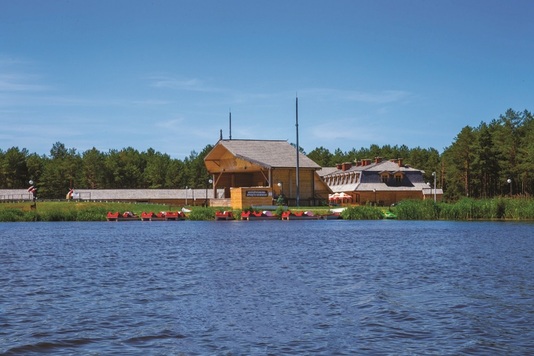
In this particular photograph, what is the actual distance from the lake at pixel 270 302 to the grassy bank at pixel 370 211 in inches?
1020

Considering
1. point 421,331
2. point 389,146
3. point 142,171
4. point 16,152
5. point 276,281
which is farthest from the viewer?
point 389,146

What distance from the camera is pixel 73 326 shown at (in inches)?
481

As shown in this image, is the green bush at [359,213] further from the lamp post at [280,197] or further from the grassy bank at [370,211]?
the lamp post at [280,197]

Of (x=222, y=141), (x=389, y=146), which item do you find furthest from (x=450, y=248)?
(x=389, y=146)

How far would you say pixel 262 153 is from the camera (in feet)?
269

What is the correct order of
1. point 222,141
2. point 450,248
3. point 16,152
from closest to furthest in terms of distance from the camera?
1. point 450,248
2. point 222,141
3. point 16,152

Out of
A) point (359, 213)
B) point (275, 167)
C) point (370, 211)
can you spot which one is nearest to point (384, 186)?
point (275, 167)

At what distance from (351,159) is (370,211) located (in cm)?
7826

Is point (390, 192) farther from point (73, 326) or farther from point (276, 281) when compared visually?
point (73, 326)

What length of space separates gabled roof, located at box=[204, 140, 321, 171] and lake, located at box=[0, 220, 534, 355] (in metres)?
50.9

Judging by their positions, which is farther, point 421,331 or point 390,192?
point 390,192

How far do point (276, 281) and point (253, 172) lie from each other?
7140 cm

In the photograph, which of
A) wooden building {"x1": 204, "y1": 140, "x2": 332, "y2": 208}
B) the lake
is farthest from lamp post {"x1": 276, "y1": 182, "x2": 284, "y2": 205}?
the lake

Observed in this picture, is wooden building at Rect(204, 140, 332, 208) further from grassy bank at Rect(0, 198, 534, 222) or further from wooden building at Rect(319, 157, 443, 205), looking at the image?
grassy bank at Rect(0, 198, 534, 222)
